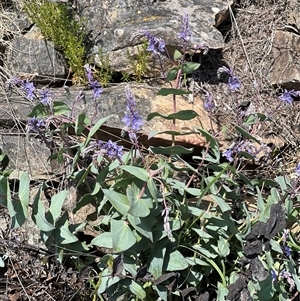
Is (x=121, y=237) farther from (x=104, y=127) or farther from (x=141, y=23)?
(x=141, y=23)

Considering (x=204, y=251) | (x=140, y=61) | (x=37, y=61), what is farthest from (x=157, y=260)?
(x=37, y=61)

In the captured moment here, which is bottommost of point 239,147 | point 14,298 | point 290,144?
point 14,298

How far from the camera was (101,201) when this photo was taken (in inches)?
120

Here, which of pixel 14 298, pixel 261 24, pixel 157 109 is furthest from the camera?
pixel 261 24

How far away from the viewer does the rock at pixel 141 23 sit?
402cm

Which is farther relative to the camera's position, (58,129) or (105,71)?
(105,71)

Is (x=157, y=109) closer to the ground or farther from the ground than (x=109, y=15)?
closer to the ground

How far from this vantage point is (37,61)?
4.06 m

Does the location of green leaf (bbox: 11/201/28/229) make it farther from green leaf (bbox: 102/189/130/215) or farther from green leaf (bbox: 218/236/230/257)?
green leaf (bbox: 218/236/230/257)

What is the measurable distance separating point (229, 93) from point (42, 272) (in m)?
1.83

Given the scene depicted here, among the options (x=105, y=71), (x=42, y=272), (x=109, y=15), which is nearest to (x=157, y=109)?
(x=105, y=71)

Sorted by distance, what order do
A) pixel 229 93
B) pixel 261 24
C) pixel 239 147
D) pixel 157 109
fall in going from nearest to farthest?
pixel 239 147 → pixel 157 109 → pixel 229 93 → pixel 261 24

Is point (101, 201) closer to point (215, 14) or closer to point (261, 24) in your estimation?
point (215, 14)

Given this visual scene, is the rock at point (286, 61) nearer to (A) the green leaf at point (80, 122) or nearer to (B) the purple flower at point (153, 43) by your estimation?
(B) the purple flower at point (153, 43)
